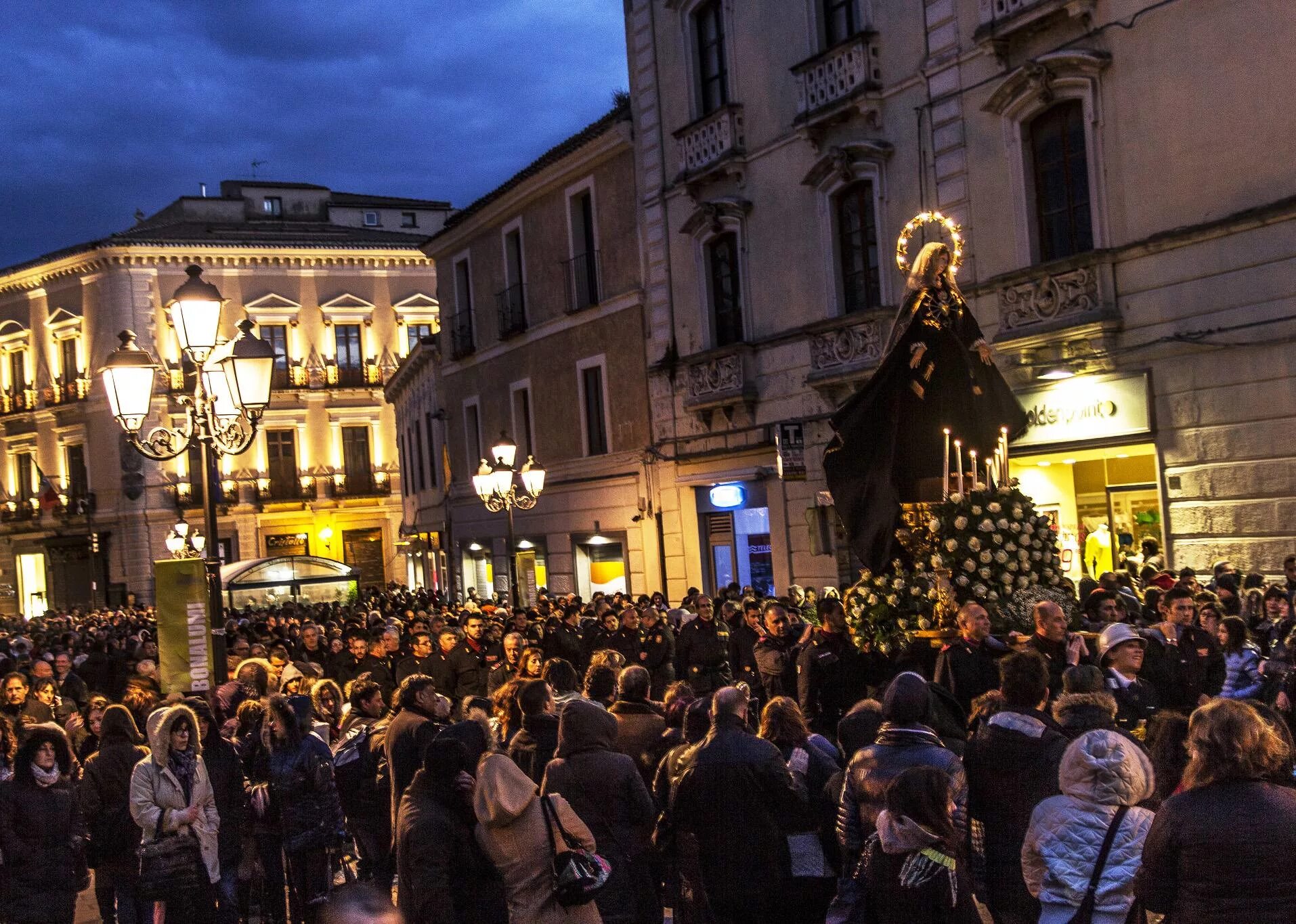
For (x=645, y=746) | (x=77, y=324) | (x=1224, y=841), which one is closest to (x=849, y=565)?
(x=645, y=746)

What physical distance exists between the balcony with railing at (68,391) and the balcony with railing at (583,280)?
31753 millimetres

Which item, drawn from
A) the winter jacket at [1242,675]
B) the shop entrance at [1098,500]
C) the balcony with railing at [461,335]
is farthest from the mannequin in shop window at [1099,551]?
the balcony with railing at [461,335]

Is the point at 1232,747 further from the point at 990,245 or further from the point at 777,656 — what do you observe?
the point at 990,245

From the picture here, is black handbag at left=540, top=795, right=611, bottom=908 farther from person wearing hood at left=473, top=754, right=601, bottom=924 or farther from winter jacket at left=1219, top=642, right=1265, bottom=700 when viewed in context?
winter jacket at left=1219, top=642, right=1265, bottom=700

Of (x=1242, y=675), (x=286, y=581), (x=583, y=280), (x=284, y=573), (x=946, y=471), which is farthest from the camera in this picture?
(x=284, y=573)

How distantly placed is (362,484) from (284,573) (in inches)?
843

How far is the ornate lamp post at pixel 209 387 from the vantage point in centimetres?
1182

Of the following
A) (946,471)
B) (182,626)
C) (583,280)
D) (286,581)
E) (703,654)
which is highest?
(583,280)

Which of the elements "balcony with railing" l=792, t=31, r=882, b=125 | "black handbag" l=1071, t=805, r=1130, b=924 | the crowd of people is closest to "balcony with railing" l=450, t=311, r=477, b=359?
"balcony with railing" l=792, t=31, r=882, b=125

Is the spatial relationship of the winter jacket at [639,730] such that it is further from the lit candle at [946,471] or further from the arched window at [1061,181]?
the arched window at [1061,181]

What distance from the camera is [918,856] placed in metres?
5.40

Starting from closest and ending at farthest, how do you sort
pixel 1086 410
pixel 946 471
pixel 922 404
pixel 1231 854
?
pixel 1231 854
pixel 946 471
pixel 922 404
pixel 1086 410

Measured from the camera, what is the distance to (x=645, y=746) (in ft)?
25.9

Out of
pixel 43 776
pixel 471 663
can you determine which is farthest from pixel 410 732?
pixel 471 663
